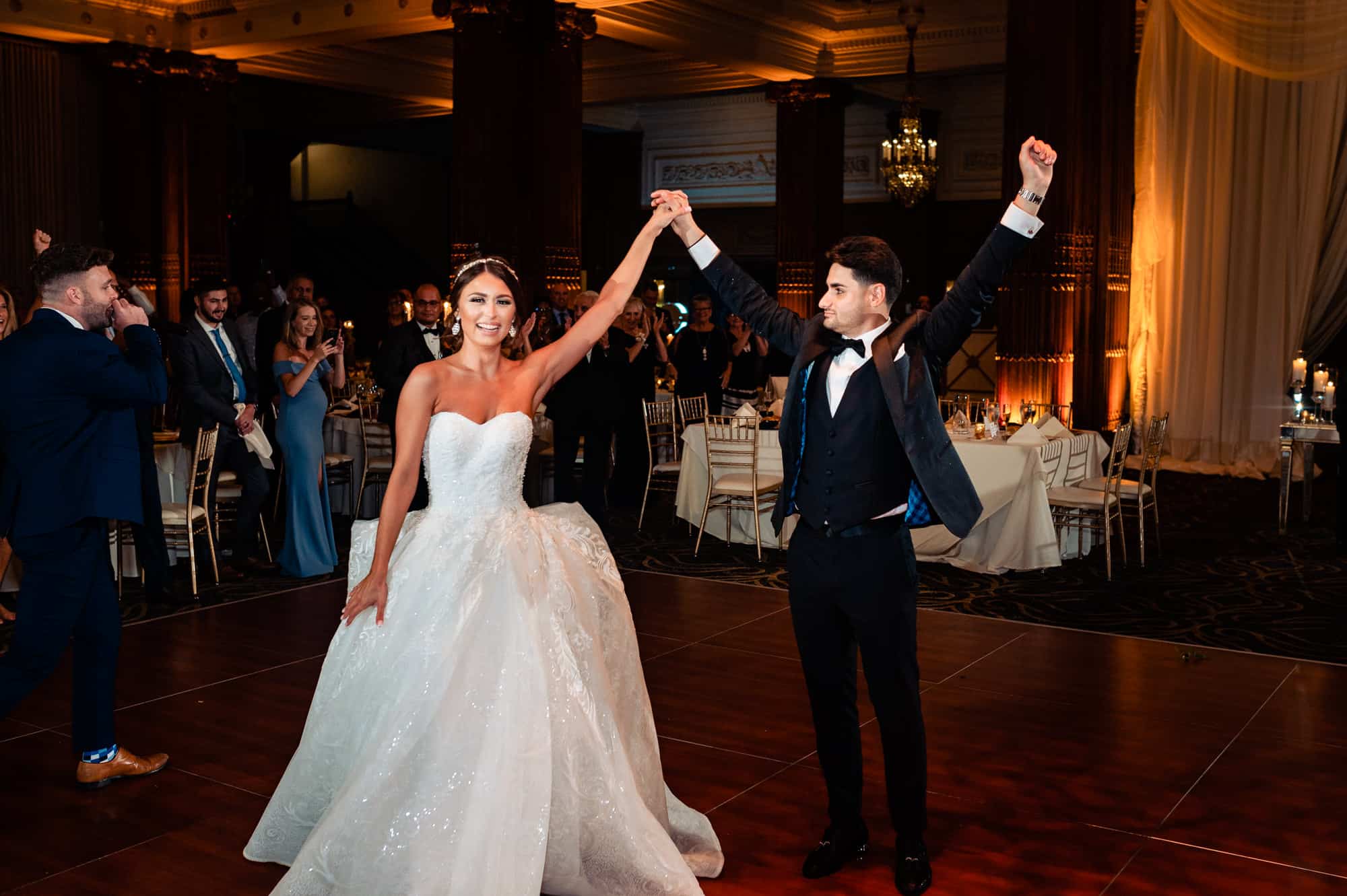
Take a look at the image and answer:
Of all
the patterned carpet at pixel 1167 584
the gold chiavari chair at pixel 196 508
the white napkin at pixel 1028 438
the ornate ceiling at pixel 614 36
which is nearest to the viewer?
the patterned carpet at pixel 1167 584

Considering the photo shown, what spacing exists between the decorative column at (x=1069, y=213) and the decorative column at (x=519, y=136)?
368cm

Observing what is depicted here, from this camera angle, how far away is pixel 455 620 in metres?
2.88

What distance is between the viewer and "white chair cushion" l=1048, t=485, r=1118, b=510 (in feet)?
23.5

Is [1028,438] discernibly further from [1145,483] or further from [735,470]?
[735,470]

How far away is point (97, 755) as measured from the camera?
12.5ft

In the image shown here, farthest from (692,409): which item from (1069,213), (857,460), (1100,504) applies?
(857,460)

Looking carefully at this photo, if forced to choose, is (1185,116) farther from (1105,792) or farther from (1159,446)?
(1105,792)

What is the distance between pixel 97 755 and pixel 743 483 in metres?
4.60

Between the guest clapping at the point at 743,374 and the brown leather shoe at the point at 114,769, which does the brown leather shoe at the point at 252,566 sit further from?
the guest clapping at the point at 743,374

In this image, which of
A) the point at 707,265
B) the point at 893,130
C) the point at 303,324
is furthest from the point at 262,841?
the point at 893,130

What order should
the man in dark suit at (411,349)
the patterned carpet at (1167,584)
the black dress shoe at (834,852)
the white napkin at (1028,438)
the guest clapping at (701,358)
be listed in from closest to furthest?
the black dress shoe at (834,852) → the patterned carpet at (1167,584) → the man in dark suit at (411,349) → the white napkin at (1028,438) → the guest clapping at (701,358)

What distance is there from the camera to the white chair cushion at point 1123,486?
741 centimetres

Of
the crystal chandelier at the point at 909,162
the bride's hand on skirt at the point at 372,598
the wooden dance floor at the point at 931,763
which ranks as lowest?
the wooden dance floor at the point at 931,763

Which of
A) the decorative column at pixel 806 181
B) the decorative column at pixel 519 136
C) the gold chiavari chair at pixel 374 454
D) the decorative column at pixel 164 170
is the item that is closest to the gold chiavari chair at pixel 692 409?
the decorative column at pixel 519 136
